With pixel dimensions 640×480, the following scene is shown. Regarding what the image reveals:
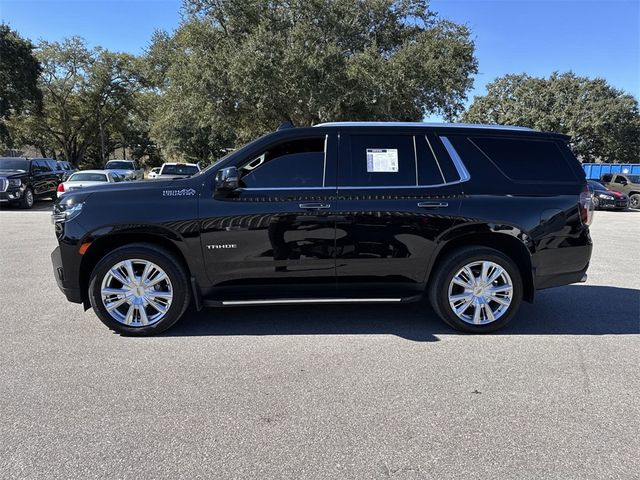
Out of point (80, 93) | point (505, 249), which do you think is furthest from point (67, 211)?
point (80, 93)

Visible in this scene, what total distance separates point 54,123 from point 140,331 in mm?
48937

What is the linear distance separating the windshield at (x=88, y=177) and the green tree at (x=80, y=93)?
28.8m

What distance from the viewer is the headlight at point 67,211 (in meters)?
4.46

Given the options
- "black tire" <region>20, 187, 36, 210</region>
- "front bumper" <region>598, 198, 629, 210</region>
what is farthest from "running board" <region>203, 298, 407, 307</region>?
"front bumper" <region>598, 198, 629, 210</region>

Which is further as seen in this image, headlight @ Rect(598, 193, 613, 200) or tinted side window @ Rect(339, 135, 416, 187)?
headlight @ Rect(598, 193, 613, 200)

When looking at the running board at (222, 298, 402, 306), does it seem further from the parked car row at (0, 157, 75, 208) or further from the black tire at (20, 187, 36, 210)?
the black tire at (20, 187, 36, 210)

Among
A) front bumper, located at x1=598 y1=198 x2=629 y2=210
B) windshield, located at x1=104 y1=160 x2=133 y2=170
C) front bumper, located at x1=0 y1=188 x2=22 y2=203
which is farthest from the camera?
windshield, located at x1=104 y1=160 x2=133 y2=170

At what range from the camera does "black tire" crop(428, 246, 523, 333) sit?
184 inches

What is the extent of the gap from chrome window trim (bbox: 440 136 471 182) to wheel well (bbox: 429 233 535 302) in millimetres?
567

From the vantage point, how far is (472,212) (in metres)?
4.63

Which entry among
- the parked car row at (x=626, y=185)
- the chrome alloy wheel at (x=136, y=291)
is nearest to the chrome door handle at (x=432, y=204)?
the chrome alloy wheel at (x=136, y=291)

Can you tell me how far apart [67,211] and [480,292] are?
394 cm

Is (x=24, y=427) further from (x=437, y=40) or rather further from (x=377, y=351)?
(x=437, y=40)

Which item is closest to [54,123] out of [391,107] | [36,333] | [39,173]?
[39,173]
